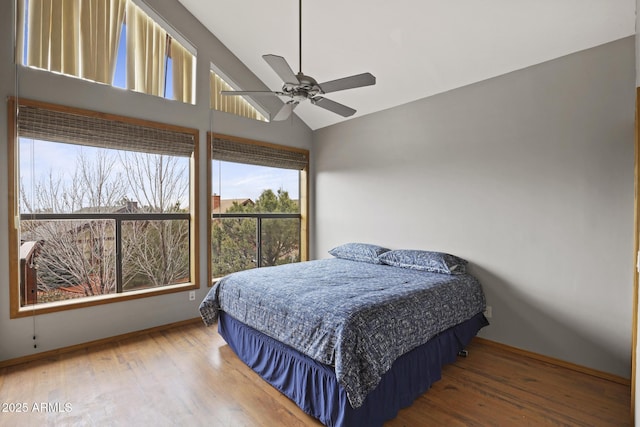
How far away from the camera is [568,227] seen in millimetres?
2684

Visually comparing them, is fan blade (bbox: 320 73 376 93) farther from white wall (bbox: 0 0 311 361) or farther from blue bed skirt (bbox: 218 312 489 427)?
white wall (bbox: 0 0 311 361)

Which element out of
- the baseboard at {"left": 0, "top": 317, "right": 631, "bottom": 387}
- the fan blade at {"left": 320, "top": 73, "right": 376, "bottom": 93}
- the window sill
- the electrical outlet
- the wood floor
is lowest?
the wood floor

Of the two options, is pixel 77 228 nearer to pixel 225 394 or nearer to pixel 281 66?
pixel 225 394

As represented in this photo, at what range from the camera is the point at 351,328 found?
6.06 feet

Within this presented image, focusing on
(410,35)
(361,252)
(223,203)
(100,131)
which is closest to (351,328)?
(361,252)

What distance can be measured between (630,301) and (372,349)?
2160 millimetres

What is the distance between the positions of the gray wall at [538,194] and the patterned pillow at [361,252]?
30 centimetres

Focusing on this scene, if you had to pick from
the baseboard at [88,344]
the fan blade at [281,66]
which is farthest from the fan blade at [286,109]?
the baseboard at [88,344]

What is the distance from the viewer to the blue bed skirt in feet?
6.11

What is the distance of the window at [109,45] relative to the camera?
9.39 ft

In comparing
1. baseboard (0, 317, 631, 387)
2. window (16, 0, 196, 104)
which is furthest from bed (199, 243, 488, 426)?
window (16, 0, 196, 104)

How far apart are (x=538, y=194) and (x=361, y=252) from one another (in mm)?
1958

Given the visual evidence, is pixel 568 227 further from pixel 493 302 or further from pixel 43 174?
pixel 43 174

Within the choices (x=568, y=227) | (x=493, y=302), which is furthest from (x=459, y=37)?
(x=493, y=302)
